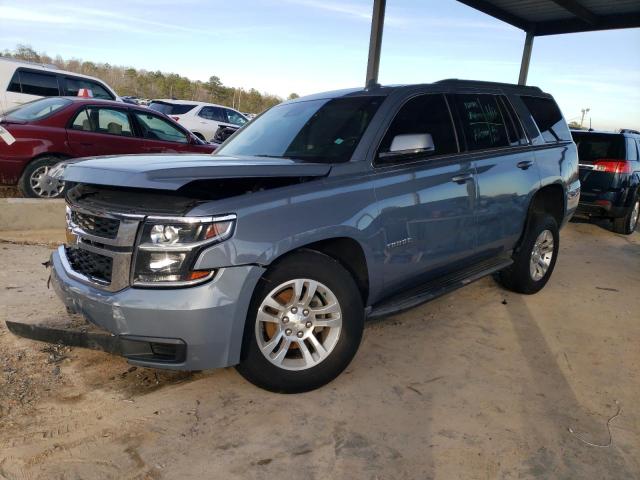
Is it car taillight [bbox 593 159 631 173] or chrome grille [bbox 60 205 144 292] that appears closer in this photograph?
chrome grille [bbox 60 205 144 292]

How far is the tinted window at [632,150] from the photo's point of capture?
8.65 metres

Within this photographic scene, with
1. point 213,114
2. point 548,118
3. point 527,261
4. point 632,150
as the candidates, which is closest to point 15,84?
point 213,114

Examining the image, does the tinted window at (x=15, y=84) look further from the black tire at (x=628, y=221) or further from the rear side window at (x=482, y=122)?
the black tire at (x=628, y=221)

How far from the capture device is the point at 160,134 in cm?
832

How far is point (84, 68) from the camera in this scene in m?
83.4

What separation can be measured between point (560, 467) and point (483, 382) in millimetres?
868

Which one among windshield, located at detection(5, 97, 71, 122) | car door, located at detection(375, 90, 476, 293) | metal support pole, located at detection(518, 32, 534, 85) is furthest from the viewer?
metal support pole, located at detection(518, 32, 534, 85)

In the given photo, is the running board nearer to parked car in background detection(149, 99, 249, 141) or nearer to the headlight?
the headlight

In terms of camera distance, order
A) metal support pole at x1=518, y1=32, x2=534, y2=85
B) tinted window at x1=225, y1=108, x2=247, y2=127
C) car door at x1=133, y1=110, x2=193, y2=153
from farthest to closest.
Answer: tinted window at x1=225, y1=108, x2=247, y2=127 → metal support pole at x1=518, y1=32, x2=534, y2=85 → car door at x1=133, y1=110, x2=193, y2=153

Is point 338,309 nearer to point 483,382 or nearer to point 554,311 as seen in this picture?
point 483,382

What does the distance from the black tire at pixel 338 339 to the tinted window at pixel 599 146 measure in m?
7.27

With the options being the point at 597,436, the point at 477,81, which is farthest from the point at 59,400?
the point at 477,81

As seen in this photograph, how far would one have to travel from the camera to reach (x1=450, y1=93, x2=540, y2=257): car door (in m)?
4.22

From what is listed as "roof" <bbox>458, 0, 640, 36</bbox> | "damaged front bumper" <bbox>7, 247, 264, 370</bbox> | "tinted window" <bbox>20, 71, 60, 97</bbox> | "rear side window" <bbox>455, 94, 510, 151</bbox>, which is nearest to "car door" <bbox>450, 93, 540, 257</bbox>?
"rear side window" <bbox>455, 94, 510, 151</bbox>
